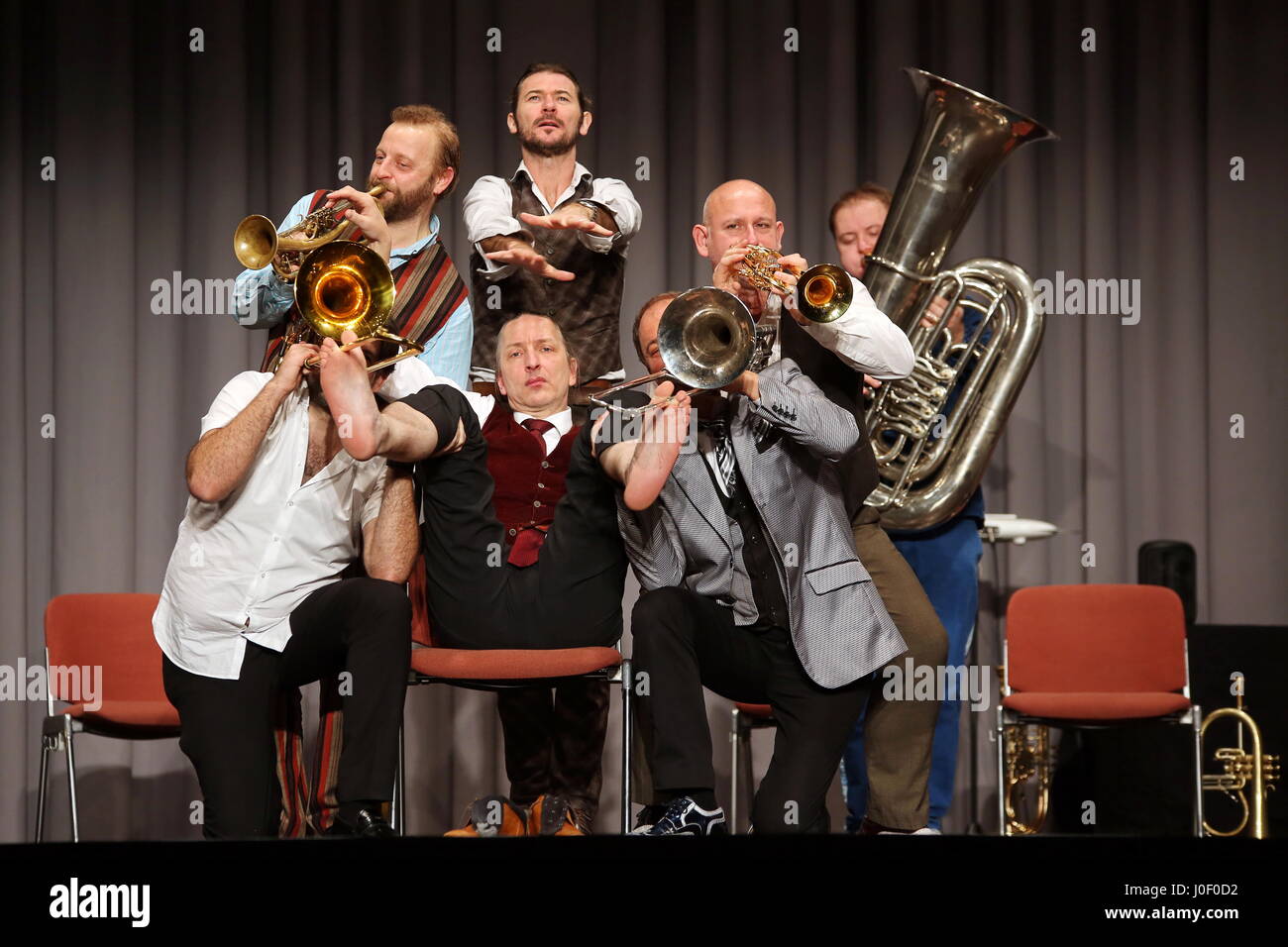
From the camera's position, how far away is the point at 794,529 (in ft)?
9.77

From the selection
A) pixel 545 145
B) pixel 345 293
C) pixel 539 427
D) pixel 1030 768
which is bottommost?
pixel 1030 768

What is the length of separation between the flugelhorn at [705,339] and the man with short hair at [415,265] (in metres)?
0.75

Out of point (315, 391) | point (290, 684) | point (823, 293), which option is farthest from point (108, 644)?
point (823, 293)

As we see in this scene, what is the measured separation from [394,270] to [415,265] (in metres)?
0.06

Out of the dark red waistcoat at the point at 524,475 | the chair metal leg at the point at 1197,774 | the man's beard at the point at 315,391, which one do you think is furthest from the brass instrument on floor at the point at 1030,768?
the man's beard at the point at 315,391

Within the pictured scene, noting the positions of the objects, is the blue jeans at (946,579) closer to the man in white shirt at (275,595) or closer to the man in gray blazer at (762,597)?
the man in gray blazer at (762,597)

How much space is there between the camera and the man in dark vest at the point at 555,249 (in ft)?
12.0

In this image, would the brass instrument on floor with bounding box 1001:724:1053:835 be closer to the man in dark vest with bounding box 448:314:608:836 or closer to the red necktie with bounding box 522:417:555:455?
the man in dark vest with bounding box 448:314:608:836

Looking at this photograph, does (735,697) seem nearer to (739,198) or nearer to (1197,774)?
(739,198)
